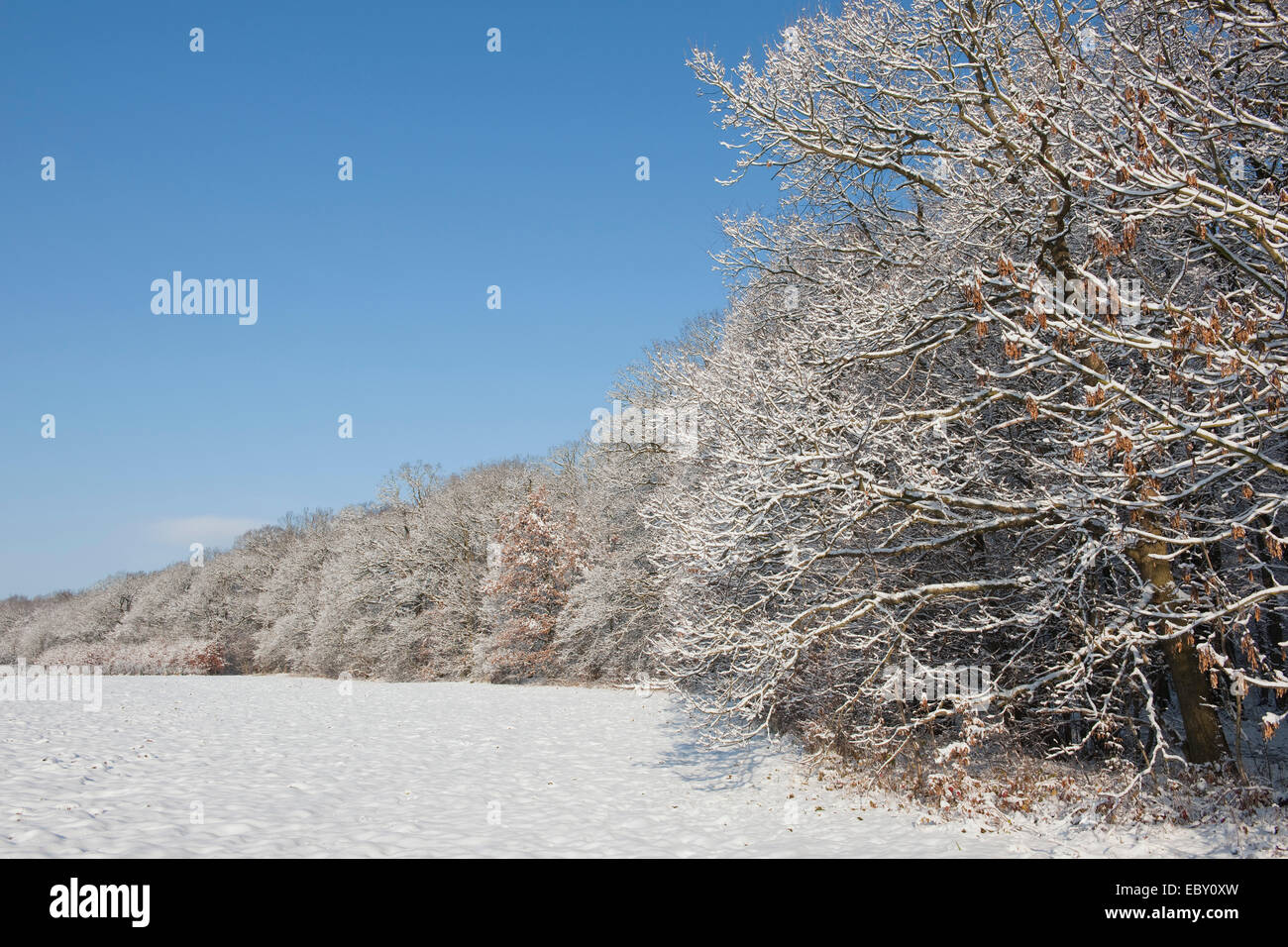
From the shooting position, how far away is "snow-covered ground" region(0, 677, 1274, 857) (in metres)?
7.82

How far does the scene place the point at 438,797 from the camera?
10898mm

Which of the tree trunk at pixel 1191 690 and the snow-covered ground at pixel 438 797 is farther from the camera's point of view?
the tree trunk at pixel 1191 690

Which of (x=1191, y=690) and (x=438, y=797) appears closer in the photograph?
(x=1191, y=690)

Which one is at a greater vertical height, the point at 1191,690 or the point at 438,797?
the point at 1191,690

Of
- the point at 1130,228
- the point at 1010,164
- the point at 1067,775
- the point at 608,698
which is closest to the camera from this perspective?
the point at 1130,228

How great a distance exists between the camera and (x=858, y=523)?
9883 millimetres

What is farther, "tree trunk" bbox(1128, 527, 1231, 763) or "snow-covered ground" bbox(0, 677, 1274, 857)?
"tree trunk" bbox(1128, 527, 1231, 763)

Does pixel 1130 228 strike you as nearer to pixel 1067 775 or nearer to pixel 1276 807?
pixel 1276 807

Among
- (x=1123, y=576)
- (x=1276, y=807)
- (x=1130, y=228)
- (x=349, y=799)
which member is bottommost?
(x=349, y=799)

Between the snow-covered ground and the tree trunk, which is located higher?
the tree trunk

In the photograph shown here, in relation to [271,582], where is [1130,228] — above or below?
above

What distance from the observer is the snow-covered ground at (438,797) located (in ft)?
25.7

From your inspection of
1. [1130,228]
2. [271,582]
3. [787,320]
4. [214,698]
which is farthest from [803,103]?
[271,582]
